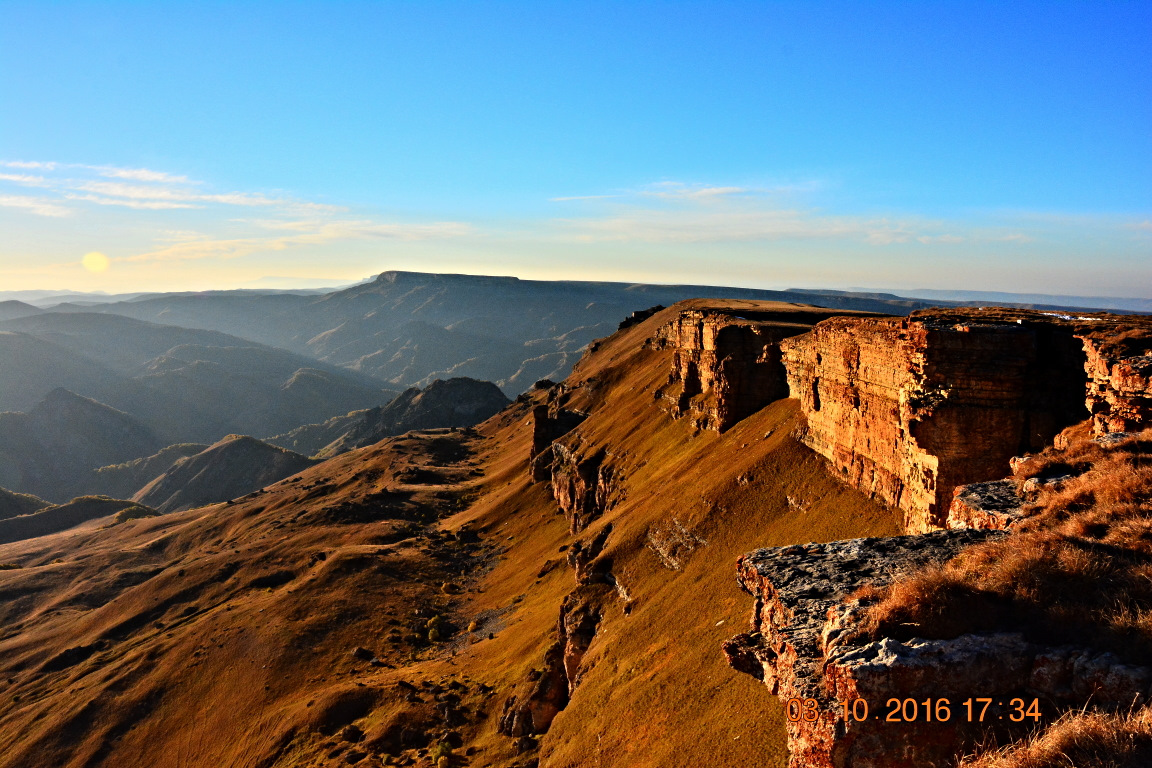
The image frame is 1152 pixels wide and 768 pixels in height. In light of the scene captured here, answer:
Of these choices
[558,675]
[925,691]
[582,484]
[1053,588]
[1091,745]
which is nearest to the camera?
[1091,745]

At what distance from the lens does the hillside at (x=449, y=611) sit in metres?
32.8

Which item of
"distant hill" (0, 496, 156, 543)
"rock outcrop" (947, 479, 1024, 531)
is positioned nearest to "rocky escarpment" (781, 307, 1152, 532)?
"rock outcrop" (947, 479, 1024, 531)

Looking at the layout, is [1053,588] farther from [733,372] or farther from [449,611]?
[449,611]

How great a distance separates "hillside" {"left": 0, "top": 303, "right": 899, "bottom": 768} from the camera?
108 ft

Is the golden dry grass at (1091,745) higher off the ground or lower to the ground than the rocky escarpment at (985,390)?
lower

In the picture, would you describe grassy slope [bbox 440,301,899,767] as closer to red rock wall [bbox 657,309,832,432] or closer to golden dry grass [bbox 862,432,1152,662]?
red rock wall [bbox 657,309,832,432]

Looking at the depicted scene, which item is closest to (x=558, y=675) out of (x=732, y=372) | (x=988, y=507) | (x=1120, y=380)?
(x=732, y=372)
